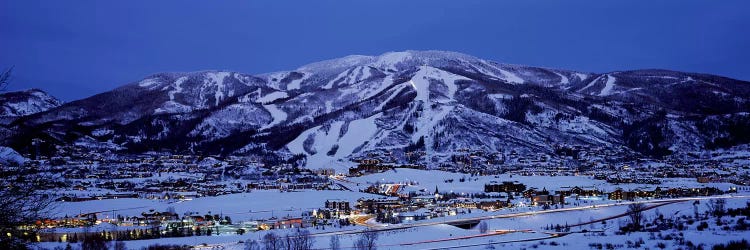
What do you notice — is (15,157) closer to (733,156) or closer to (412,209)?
(412,209)

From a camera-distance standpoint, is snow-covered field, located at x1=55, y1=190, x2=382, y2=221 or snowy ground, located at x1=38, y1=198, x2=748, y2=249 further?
snow-covered field, located at x1=55, y1=190, x2=382, y2=221

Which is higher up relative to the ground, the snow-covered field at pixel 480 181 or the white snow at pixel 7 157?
the white snow at pixel 7 157

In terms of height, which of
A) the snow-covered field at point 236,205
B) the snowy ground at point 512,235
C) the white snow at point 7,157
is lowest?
the snowy ground at point 512,235

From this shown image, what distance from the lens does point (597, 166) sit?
5861 inches

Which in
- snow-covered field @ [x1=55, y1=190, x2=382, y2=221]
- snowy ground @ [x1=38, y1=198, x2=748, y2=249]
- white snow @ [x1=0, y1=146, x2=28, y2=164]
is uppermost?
white snow @ [x1=0, y1=146, x2=28, y2=164]

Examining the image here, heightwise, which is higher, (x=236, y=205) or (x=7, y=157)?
(x=7, y=157)

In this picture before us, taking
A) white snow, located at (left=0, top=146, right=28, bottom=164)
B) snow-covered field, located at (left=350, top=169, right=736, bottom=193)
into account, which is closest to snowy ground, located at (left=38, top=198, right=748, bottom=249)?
white snow, located at (left=0, top=146, right=28, bottom=164)

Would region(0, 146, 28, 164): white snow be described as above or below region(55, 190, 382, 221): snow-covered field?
above

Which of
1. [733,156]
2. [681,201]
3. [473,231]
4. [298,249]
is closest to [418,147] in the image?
[733,156]

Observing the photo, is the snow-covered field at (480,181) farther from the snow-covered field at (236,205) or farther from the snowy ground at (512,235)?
the snowy ground at (512,235)

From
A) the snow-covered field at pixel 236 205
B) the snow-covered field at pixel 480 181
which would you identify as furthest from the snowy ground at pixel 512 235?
the snow-covered field at pixel 480 181

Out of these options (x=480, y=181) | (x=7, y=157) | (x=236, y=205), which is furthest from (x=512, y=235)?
(x=480, y=181)

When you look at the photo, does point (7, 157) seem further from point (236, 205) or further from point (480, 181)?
point (480, 181)

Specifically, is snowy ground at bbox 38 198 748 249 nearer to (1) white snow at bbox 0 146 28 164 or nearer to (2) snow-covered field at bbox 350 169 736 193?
(1) white snow at bbox 0 146 28 164
